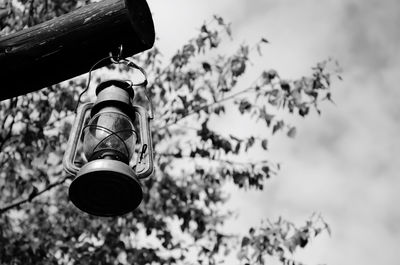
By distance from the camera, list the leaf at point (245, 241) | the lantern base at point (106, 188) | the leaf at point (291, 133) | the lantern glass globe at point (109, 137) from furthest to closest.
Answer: the leaf at point (291, 133), the leaf at point (245, 241), the lantern glass globe at point (109, 137), the lantern base at point (106, 188)

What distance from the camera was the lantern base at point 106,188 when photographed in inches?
90.3

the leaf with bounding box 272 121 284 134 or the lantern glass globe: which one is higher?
the leaf with bounding box 272 121 284 134

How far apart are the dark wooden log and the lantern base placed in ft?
2.49

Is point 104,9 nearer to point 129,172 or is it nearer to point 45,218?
point 129,172

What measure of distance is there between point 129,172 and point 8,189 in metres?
7.55

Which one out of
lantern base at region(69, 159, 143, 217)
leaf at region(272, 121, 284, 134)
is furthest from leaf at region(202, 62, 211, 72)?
lantern base at region(69, 159, 143, 217)

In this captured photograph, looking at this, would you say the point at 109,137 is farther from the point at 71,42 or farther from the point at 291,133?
the point at 291,133

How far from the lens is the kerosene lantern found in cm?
232

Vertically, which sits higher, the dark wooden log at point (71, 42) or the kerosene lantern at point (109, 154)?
the dark wooden log at point (71, 42)

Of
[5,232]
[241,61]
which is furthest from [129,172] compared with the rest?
[5,232]

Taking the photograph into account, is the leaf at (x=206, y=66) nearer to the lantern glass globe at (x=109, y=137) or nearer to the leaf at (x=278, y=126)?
the leaf at (x=278, y=126)

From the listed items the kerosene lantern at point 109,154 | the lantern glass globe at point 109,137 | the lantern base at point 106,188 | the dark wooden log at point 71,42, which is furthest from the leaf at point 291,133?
the lantern base at point 106,188

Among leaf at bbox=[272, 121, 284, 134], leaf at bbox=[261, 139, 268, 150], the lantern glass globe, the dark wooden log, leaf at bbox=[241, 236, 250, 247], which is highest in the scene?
leaf at bbox=[272, 121, 284, 134]

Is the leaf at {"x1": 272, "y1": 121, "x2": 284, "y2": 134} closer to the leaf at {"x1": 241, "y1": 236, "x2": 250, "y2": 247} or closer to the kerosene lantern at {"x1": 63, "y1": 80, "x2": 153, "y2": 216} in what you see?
the leaf at {"x1": 241, "y1": 236, "x2": 250, "y2": 247}
